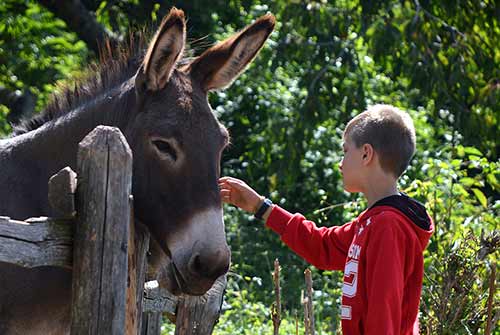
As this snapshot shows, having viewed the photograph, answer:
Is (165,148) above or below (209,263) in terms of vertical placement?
above

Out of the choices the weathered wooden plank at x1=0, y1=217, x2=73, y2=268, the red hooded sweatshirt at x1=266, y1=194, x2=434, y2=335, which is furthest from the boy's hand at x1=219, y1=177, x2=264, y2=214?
the weathered wooden plank at x1=0, y1=217, x2=73, y2=268

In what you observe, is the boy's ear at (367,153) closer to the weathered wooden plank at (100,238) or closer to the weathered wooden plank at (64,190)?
the weathered wooden plank at (100,238)

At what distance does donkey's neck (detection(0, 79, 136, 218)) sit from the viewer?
12.2 ft

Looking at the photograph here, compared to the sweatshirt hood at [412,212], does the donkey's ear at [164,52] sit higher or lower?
higher

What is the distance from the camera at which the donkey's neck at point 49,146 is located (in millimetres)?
3713

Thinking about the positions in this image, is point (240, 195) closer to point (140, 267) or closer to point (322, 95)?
point (140, 267)

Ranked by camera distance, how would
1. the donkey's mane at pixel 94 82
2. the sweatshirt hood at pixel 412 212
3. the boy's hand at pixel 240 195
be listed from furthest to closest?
1. the donkey's mane at pixel 94 82
2. the boy's hand at pixel 240 195
3. the sweatshirt hood at pixel 412 212

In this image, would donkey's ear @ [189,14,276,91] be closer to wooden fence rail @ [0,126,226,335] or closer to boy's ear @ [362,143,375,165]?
boy's ear @ [362,143,375,165]

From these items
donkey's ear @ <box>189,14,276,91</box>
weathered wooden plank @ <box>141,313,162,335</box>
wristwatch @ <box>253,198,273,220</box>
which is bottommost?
weathered wooden plank @ <box>141,313,162,335</box>

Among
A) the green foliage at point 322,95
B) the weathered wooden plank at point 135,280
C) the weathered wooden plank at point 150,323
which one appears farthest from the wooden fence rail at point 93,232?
the green foliage at point 322,95

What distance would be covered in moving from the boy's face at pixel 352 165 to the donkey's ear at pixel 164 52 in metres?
0.76

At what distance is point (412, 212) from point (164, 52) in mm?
1146

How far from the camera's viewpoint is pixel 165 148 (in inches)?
142

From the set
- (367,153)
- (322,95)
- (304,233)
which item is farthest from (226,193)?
(322,95)
